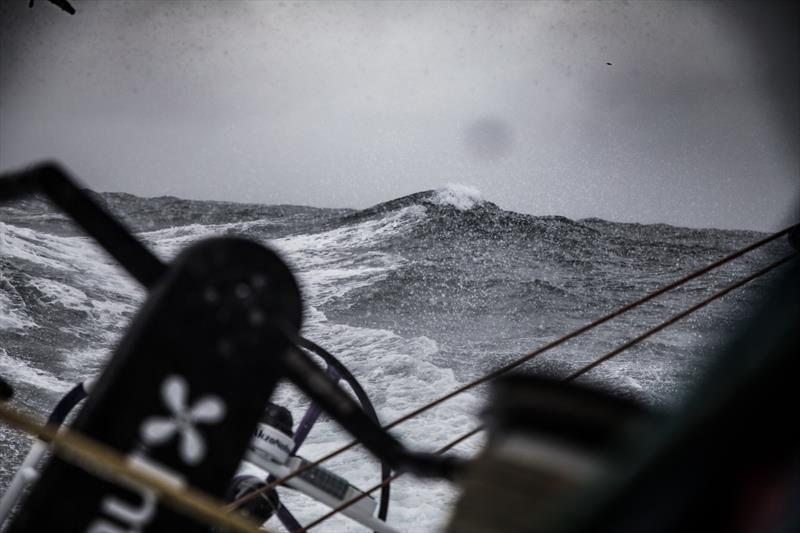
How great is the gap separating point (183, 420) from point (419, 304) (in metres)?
20.3

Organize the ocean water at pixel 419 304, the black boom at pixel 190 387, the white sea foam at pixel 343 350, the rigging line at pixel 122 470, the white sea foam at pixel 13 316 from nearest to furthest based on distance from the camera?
the rigging line at pixel 122 470
the black boom at pixel 190 387
the white sea foam at pixel 343 350
the ocean water at pixel 419 304
the white sea foam at pixel 13 316

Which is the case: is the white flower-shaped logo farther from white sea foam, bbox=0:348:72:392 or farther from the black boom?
white sea foam, bbox=0:348:72:392

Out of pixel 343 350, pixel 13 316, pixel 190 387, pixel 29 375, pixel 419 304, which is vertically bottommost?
pixel 29 375

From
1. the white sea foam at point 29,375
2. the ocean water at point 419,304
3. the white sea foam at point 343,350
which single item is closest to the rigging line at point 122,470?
the ocean water at point 419,304

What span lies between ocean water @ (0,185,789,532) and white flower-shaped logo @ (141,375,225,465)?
616 millimetres

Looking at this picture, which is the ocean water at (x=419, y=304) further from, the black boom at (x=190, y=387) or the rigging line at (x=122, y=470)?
the rigging line at (x=122, y=470)

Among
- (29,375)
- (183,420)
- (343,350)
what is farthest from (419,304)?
(183,420)

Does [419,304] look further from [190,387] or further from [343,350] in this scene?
[190,387]

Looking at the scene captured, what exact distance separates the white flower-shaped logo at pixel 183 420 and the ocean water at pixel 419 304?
2.02ft

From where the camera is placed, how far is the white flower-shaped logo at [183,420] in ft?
5.24

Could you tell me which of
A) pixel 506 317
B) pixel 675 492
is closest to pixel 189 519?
pixel 675 492

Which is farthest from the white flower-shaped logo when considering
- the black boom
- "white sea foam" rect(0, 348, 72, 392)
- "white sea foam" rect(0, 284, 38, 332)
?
"white sea foam" rect(0, 284, 38, 332)

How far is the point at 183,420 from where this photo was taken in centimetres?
163

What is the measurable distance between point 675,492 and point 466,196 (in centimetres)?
4025
